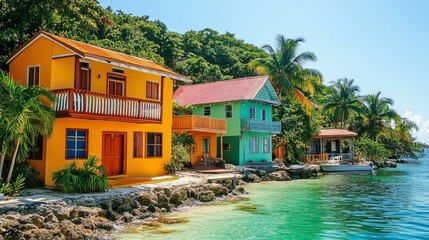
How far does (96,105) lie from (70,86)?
1591mm

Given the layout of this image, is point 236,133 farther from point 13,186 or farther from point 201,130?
point 13,186

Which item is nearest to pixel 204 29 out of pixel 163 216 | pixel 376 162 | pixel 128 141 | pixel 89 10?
pixel 376 162

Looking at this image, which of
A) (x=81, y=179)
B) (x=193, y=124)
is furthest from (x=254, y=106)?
(x=81, y=179)

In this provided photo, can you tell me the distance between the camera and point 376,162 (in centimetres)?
5000

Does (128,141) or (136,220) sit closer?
(136,220)

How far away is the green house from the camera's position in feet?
109

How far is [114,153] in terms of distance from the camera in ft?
64.4

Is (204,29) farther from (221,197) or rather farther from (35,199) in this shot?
(35,199)

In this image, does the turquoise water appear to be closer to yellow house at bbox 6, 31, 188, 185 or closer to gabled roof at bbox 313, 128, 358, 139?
yellow house at bbox 6, 31, 188, 185

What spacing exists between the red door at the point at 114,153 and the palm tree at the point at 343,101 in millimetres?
37692

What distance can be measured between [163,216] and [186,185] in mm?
4100

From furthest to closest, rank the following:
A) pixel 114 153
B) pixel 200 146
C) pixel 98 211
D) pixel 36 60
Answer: pixel 200 146
pixel 114 153
pixel 36 60
pixel 98 211

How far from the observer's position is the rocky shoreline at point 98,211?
11.6 meters

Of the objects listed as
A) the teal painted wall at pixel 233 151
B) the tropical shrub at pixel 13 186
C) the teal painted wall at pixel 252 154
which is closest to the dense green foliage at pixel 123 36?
the tropical shrub at pixel 13 186
